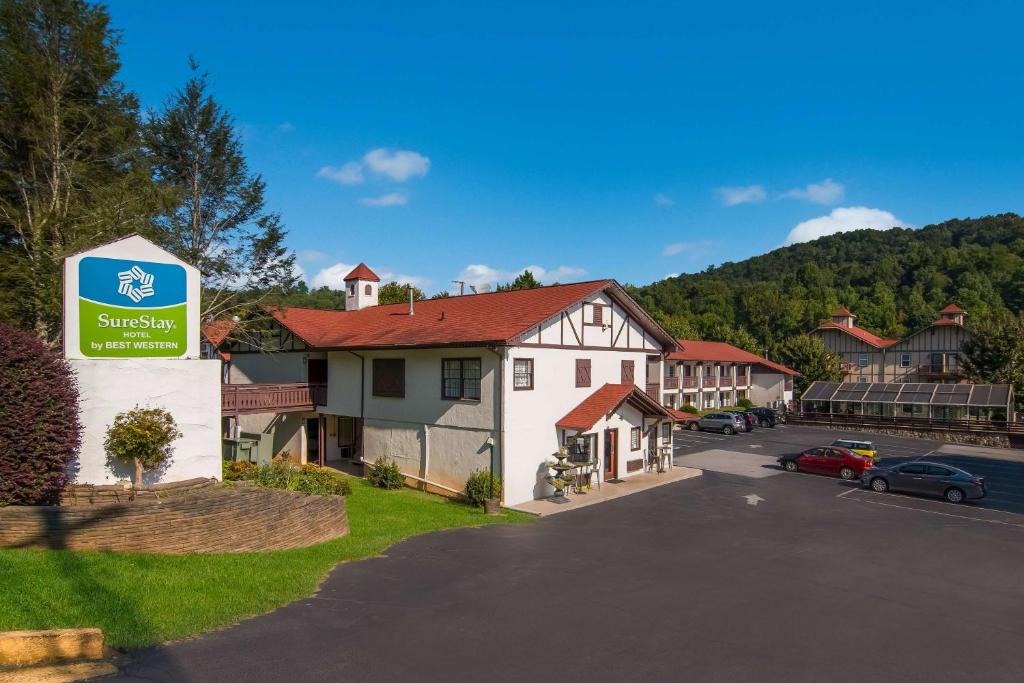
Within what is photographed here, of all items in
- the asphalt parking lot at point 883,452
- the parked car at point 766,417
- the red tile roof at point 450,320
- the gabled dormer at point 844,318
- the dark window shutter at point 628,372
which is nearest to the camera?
the red tile roof at point 450,320

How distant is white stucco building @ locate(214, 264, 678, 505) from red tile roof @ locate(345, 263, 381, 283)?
127 inches

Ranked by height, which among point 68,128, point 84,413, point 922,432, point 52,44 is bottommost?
point 922,432

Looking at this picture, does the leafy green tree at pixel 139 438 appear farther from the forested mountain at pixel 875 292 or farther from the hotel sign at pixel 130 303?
the forested mountain at pixel 875 292

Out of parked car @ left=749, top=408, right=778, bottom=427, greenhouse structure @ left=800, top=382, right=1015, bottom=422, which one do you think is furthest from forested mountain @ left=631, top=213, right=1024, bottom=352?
parked car @ left=749, top=408, right=778, bottom=427

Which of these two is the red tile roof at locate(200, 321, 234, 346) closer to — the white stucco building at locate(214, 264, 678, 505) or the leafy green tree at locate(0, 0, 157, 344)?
the white stucco building at locate(214, 264, 678, 505)

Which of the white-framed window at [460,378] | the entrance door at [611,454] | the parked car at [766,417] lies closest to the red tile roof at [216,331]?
the white-framed window at [460,378]

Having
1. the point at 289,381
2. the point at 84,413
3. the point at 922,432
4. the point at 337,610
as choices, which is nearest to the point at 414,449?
the point at 289,381

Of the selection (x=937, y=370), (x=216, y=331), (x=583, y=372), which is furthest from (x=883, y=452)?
(x=216, y=331)

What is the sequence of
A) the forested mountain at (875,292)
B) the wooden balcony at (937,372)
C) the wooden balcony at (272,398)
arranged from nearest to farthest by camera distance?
the wooden balcony at (272,398) < the wooden balcony at (937,372) < the forested mountain at (875,292)

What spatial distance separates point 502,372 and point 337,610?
457 inches

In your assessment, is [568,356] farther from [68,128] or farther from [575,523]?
[68,128]

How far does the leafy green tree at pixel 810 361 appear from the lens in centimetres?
5762

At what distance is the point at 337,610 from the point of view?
10.5 meters

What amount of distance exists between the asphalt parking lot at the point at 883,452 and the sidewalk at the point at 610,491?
3212 millimetres
